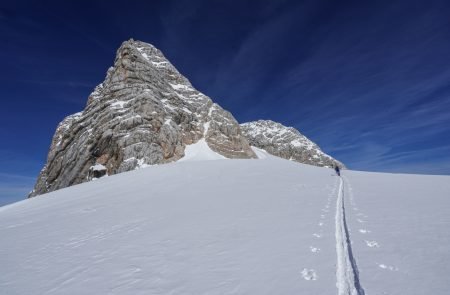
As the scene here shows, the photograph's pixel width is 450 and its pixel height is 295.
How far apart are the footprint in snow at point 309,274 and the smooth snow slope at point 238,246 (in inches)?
0.7

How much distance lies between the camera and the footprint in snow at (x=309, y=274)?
512 cm

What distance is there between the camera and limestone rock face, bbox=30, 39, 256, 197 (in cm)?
6931

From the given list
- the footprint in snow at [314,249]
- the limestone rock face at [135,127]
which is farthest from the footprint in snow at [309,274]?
the limestone rock face at [135,127]

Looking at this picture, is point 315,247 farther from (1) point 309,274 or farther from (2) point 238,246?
(2) point 238,246

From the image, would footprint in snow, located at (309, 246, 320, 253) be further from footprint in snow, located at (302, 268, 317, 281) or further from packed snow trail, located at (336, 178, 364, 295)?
footprint in snow, located at (302, 268, 317, 281)

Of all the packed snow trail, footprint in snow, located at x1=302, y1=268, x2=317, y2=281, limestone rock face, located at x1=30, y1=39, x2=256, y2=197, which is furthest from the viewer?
limestone rock face, located at x1=30, y1=39, x2=256, y2=197

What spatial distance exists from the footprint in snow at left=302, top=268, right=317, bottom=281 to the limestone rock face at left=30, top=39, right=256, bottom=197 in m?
62.2

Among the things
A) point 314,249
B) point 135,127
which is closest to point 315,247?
point 314,249

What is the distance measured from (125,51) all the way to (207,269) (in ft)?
327

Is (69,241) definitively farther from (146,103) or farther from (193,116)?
(193,116)

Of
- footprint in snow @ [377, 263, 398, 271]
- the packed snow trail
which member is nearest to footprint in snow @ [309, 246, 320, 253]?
the packed snow trail

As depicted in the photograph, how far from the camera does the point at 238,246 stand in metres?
7.19

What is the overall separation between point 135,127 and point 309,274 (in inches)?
2847

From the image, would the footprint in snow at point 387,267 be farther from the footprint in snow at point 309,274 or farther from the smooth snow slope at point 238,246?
the footprint in snow at point 309,274
